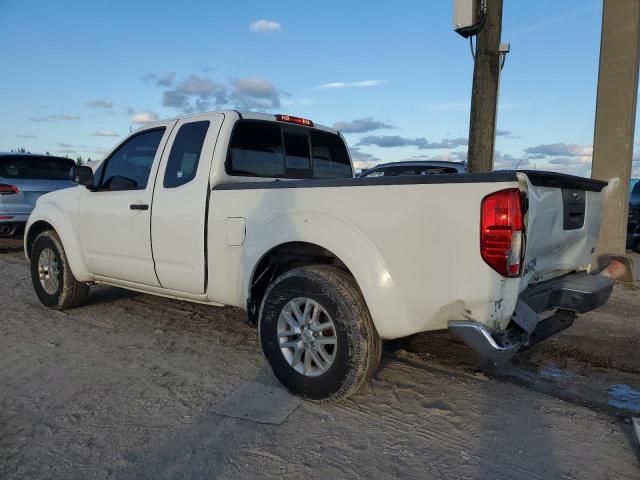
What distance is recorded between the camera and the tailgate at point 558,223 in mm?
2807

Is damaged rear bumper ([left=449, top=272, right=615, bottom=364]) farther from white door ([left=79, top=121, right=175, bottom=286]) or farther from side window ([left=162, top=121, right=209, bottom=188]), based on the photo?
white door ([left=79, top=121, right=175, bottom=286])

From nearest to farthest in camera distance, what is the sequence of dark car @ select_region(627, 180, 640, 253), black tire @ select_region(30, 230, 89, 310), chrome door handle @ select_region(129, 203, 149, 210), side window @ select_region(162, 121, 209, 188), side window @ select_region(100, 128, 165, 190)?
side window @ select_region(162, 121, 209, 188), chrome door handle @ select_region(129, 203, 149, 210), side window @ select_region(100, 128, 165, 190), black tire @ select_region(30, 230, 89, 310), dark car @ select_region(627, 180, 640, 253)

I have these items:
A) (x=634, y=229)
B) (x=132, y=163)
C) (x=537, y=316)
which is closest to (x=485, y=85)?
(x=132, y=163)

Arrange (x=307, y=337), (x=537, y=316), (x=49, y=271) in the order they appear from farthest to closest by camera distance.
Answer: (x=49, y=271), (x=307, y=337), (x=537, y=316)

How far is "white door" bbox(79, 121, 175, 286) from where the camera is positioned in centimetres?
445

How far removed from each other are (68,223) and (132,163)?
102 centimetres

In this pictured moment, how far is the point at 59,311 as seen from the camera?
550 centimetres

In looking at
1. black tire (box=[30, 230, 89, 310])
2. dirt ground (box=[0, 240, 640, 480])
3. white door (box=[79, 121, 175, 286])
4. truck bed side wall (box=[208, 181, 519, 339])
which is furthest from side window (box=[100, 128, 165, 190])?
truck bed side wall (box=[208, 181, 519, 339])

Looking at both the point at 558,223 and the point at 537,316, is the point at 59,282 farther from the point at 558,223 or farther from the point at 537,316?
the point at 558,223

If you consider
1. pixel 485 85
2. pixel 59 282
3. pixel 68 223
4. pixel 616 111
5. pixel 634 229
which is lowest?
pixel 59 282

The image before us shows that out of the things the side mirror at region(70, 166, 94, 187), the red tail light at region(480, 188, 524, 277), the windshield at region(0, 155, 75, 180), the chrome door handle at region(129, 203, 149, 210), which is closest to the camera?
the red tail light at region(480, 188, 524, 277)

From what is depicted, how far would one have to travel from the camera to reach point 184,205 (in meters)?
4.08

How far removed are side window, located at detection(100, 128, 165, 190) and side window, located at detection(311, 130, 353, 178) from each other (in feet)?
4.63

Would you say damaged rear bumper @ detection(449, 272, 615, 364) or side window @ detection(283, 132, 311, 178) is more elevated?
side window @ detection(283, 132, 311, 178)
